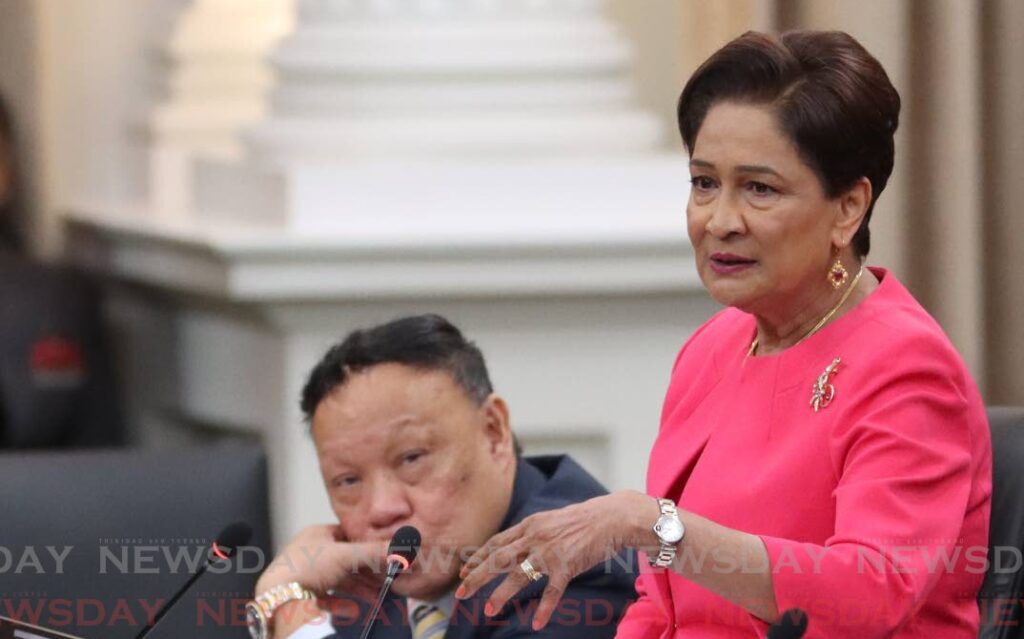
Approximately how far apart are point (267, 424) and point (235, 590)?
49.6 inches

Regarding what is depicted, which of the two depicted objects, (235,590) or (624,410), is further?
(624,410)

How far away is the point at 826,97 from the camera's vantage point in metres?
1.97

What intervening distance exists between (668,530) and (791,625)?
0.21 meters

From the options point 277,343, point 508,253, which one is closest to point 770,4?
point 508,253

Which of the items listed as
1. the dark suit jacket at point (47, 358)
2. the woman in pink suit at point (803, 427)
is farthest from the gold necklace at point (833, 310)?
the dark suit jacket at point (47, 358)

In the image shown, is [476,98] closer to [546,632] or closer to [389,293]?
[389,293]

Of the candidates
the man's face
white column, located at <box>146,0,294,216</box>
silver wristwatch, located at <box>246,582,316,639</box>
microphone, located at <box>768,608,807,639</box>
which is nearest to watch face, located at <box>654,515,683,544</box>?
microphone, located at <box>768,608,807,639</box>

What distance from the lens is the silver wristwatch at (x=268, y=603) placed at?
2348mm

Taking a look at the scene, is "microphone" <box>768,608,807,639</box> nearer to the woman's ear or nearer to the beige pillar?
the woman's ear

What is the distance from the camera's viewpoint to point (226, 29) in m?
5.36

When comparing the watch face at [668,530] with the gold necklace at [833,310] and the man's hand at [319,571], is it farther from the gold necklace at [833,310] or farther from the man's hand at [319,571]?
the man's hand at [319,571]

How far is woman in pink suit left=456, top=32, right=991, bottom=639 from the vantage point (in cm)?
185

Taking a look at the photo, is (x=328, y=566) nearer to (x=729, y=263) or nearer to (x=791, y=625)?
(x=729, y=263)

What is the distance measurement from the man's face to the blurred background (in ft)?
2.92
